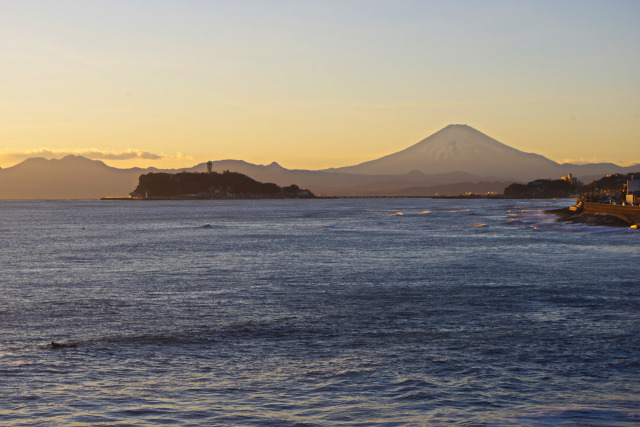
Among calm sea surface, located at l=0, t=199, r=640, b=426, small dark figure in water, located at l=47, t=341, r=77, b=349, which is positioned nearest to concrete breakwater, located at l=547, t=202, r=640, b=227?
calm sea surface, located at l=0, t=199, r=640, b=426

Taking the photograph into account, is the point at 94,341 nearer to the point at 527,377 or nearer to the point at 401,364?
the point at 401,364

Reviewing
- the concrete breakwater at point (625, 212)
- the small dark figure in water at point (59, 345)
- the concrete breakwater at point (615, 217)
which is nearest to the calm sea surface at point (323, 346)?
the small dark figure in water at point (59, 345)

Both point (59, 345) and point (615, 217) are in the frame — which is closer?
point (59, 345)

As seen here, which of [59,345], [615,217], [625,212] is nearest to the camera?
[59,345]

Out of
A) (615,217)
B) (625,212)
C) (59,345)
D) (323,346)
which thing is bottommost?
(323,346)

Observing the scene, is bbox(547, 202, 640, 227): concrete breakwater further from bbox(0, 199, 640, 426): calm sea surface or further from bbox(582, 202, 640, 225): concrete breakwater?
bbox(0, 199, 640, 426): calm sea surface

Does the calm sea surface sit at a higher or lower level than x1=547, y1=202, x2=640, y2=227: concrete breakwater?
lower

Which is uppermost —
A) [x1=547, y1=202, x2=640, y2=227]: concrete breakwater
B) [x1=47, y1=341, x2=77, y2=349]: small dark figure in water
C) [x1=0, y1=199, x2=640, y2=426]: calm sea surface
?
[x1=547, y1=202, x2=640, y2=227]: concrete breakwater

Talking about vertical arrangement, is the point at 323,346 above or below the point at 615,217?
below

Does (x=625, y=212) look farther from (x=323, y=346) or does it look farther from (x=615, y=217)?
(x=323, y=346)

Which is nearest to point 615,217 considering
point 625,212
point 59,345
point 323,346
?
point 625,212

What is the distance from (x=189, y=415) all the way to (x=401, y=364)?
18.4ft

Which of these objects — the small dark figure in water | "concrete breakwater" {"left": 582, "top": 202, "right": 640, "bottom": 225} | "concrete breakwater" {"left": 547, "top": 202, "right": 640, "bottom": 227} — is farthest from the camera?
"concrete breakwater" {"left": 547, "top": 202, "right": 640, "bottom": 227}

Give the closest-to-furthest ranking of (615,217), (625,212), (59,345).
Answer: (59,345) → (625,212) → (615,217)
